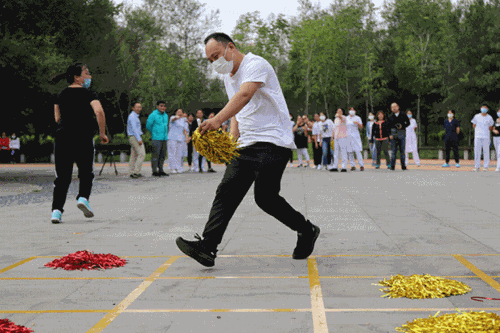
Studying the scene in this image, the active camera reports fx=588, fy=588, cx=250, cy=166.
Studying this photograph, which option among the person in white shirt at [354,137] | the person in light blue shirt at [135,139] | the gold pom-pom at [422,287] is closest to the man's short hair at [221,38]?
the gold pom-pom at [422,287]

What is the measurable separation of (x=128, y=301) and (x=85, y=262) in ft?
4.67

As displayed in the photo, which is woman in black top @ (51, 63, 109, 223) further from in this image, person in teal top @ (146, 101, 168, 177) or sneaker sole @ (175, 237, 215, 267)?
person in teal top @ (146, 101, 168, 177)

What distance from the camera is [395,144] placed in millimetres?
20406

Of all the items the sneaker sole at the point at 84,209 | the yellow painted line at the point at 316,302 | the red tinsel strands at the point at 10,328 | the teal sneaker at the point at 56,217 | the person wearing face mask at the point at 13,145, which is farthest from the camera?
the person wearing face mask at the point at 13,145

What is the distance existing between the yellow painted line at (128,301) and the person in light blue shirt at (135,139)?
500 inches

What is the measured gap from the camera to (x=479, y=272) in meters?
4.89

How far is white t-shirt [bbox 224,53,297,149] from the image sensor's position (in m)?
5.16

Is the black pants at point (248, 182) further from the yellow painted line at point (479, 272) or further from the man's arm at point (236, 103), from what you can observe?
the yellow painted line at point (479, 272)

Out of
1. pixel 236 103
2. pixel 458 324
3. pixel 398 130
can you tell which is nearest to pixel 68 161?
pixel 236 103

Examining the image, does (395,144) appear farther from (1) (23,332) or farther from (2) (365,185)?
(1) (23,332)

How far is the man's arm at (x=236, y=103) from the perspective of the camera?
485cm

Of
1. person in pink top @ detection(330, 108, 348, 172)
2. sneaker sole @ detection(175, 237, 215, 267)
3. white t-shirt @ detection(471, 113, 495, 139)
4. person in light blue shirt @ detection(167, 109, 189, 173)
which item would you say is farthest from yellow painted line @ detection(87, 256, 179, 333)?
white t-shirt @ detection(471, 113, 495, 139)

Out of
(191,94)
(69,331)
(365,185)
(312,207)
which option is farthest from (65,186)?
(191,94)

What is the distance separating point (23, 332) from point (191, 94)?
5179 cm
